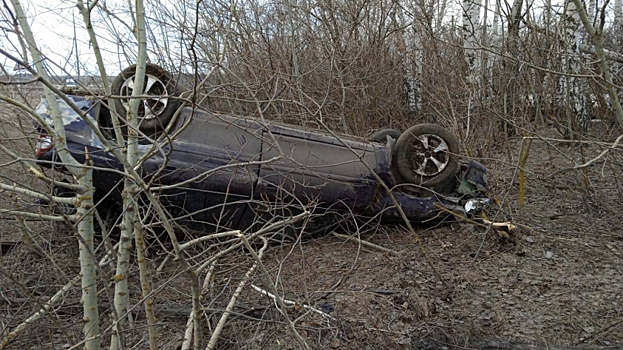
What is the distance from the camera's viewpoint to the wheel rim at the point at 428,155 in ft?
19.2

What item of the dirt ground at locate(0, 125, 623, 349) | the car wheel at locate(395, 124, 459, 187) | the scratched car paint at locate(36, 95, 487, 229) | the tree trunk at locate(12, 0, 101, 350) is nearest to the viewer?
the tree trunk at locate(12, 0, 101, 350)

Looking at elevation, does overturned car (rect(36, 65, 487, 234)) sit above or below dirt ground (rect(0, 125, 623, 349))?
above

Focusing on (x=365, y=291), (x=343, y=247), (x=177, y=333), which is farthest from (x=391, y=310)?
(x=177, y=333)

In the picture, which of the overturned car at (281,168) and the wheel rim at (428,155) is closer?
the overturned car at (281,168)

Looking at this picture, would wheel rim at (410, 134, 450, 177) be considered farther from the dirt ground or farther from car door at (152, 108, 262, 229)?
car door at (152, 108, 262, 229)

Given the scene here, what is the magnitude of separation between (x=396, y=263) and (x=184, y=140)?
2.34 metres

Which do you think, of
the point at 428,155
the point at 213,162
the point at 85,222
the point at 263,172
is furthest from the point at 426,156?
the point at 85,222

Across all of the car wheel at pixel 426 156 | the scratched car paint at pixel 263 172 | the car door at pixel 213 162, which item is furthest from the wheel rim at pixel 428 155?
the car door at pixel 213 162

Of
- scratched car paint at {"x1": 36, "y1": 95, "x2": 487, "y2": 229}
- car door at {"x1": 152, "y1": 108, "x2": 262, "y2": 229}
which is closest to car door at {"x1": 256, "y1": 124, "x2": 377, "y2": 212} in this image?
scratched car paint at {"x1": 36, "y1": 95, "x2": 487, "y2": 229}

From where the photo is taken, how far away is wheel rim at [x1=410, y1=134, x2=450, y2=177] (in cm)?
585

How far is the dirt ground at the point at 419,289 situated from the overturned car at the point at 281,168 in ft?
1.21

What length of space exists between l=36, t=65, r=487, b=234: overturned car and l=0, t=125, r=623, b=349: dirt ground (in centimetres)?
37

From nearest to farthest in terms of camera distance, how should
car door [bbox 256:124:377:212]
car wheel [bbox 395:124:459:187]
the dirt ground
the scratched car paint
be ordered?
the dirt ground < the scratched car paint < car door [bbox 256:124:377:212] < car wheel [bbox 395:124:459:187]

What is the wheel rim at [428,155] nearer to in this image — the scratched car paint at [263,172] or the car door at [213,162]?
the scratched car paint at [263,172]
